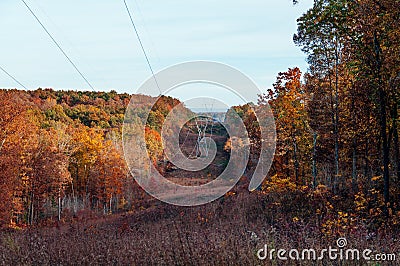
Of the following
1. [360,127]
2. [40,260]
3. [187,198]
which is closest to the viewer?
[40,260]

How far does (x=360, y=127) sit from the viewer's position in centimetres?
1730

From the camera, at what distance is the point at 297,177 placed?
25.8m

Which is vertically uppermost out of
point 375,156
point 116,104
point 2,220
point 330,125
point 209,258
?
point 116,104

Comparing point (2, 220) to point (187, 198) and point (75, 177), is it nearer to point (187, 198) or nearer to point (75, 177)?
point (187, 198)

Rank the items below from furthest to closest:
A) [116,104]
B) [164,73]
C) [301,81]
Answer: [116,104] < [301,81] < [164,73]

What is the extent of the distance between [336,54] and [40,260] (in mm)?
16559

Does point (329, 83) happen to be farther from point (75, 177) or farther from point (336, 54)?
point (75, 177)

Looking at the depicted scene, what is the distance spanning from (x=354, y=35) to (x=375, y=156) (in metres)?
6.56

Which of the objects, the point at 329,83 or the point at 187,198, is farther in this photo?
the point at 187,198

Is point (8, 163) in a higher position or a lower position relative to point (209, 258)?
higher

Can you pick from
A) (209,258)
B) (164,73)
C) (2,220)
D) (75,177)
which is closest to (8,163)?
(2,220)

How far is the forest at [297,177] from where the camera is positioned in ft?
21.0

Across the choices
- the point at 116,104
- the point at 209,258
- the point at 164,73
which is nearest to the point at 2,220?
the point at 164,73

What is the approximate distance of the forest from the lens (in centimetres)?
639
